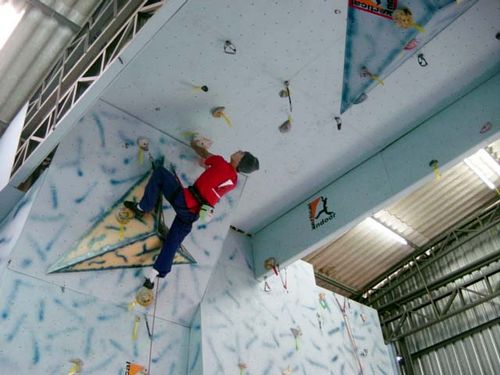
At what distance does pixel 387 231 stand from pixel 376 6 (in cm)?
539

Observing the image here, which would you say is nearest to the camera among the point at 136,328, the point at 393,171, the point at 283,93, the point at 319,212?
the point at 136,328

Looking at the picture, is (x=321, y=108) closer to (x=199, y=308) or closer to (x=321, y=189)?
(x=321, y=189)

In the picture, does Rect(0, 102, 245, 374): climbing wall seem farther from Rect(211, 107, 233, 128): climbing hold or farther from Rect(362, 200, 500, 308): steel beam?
Rect(362, 200, 500, 308): steel beam

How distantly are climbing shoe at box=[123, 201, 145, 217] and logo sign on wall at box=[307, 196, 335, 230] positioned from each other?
2.01 m

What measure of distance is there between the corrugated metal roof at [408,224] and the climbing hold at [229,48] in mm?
4857

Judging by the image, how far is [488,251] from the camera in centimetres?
859

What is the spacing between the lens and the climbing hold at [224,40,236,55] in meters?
3.88

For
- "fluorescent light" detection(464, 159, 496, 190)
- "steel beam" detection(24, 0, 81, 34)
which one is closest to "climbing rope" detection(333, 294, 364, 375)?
"fluorescent light" detection(464, 159, 496, 190)

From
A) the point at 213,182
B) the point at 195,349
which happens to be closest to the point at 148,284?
the point at 195,349

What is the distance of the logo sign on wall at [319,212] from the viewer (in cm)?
525

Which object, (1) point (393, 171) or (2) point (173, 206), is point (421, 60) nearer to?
(1) point (393, 171)

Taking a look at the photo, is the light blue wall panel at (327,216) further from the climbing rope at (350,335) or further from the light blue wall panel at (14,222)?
the light blue wall panel at (14,222)

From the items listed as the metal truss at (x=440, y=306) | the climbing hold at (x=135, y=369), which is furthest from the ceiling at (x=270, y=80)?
the metal truss at (x=440, y=306)

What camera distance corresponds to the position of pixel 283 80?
4.22m
